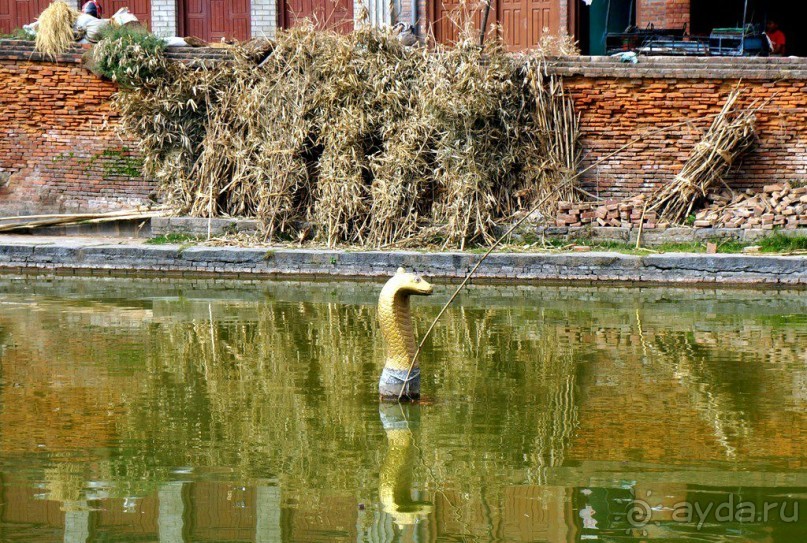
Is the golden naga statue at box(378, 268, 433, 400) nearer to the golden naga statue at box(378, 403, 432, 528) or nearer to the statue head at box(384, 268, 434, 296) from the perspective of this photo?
the statue head at box(384, 268, 434, 296)

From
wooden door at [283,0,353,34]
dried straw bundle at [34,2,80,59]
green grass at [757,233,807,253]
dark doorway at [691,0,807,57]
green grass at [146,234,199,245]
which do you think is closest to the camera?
green grass at [757,233,807,253]

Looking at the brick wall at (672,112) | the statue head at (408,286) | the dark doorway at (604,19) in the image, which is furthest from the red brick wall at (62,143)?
the statue head at (408,286)

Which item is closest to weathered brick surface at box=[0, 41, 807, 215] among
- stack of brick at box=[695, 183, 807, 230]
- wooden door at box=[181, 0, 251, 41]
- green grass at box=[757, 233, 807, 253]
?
stack of brick at box=[695, 183, 807, 230]

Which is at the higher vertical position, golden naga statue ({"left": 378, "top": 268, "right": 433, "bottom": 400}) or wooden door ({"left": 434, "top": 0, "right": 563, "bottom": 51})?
wooden door ({"left": 434, "top": 0, "right": 563, "bottom": 51})

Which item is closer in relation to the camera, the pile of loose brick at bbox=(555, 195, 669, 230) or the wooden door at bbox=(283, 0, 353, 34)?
the pile of loose brick at bbox=(555, 195, 669, 230)

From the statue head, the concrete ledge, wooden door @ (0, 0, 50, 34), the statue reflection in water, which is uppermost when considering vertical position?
wooden door @ (0, 0, 50, 34)

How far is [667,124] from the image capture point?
16.0 meters

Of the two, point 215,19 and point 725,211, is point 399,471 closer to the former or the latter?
point 725,211

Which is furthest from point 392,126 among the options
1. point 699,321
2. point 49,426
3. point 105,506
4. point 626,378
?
point 105,506

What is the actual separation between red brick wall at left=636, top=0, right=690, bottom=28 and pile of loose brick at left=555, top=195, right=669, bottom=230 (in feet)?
17.0

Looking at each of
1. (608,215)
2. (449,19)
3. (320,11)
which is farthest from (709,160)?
(320,11)

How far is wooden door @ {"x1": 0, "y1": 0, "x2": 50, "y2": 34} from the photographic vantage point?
21.9 metres

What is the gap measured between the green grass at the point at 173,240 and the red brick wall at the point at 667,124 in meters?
5.46

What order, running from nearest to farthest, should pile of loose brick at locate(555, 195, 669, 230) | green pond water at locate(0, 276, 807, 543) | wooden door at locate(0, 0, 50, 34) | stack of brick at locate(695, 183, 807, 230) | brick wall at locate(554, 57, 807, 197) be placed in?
green pond water at locate(0, 276, 807, 543), stack of brick at locate(695, 183, 807, 230), pile of loose brick at locate(555, 195, 669, 230), brick wall at locate(554, 57, 807, 197), wooden door at locate(0, 0, 50, 34)
